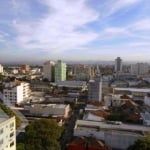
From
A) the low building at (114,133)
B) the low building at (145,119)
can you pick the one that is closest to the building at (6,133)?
the low building at (114,133)

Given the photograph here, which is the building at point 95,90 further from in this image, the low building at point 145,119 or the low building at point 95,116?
the low building at point 145,119

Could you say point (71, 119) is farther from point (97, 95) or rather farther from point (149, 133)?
point (149, 133)

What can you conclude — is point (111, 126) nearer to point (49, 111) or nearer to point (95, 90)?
point (49, 111)

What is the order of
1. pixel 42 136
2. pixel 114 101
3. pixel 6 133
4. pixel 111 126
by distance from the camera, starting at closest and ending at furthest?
pixel 6 133 → pixel 42 136 → pixel 111 126 → pixel 114 101

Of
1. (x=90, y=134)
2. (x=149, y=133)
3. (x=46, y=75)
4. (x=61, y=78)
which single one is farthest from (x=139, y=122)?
(x=46, y=75)

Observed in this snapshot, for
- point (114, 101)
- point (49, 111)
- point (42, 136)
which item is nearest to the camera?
point (42, 136)

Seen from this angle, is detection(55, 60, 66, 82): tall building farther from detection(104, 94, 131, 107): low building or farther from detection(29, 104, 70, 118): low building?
detection(29, 104, 70, 118): low building

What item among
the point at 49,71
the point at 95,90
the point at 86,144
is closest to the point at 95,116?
the point at 86,144
